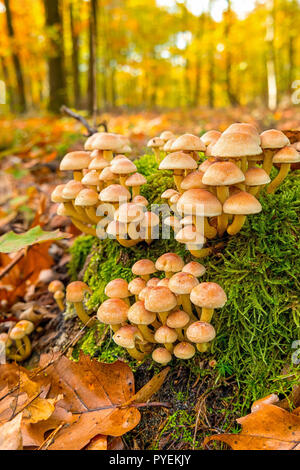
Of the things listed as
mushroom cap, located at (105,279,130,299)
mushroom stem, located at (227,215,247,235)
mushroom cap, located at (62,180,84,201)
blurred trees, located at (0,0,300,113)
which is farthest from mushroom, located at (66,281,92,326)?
blurred trees, located at (0,0,300,113)

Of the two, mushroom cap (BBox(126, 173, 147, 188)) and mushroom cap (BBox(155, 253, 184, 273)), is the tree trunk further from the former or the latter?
mushroom cap (BBox(155, 253, 184, 273))

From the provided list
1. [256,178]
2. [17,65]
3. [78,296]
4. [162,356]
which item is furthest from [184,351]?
[17,65]

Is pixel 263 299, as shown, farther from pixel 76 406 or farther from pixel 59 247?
pixel 59 247

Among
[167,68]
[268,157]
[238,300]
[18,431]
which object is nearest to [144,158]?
[268,157]

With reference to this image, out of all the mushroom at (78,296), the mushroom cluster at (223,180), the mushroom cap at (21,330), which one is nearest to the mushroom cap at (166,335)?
the mushroom cluster at (223,180)

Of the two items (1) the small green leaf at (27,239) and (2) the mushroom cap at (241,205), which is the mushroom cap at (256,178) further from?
(1) the small green leaf at (27,239)

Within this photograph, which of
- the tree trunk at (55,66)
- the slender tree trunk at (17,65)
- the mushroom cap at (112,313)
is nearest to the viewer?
the mushroom cap at (112,313)
